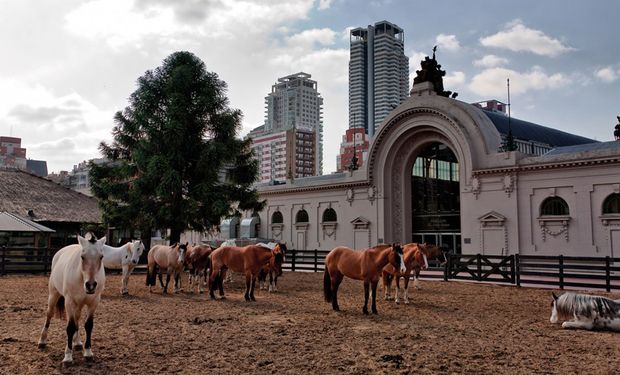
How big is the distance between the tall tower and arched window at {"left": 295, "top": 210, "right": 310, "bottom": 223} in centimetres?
14558

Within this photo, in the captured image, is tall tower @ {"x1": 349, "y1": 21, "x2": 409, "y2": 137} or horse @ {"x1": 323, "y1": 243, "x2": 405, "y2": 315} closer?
horse @ {"x1": 323, "y1": 243, "x2": 405, "y2": 315}

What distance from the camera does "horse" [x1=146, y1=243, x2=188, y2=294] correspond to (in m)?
17.7

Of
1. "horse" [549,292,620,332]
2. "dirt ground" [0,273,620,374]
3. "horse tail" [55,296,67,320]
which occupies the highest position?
"horse tail" [55,296,67,320]

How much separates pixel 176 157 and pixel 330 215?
16.3 metres

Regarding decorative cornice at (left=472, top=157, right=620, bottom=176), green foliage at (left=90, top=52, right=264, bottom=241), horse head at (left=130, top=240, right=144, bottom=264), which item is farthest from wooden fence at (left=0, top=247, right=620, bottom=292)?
horse head at (left=130, top=240, right=144, bottom=264)

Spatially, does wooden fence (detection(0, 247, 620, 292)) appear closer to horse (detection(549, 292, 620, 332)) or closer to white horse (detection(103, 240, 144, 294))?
white horse (detection(103, 240, 144, 294))

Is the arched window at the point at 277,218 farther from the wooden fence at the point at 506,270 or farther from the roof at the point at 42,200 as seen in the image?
the roof at the point at 42,200

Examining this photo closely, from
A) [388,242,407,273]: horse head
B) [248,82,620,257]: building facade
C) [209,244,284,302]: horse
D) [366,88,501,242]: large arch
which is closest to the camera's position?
[388,242,407,273]: horse head

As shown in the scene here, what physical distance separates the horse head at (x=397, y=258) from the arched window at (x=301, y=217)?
28.7 metres

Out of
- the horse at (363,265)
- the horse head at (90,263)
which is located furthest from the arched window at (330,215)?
the horse head at (90,263)

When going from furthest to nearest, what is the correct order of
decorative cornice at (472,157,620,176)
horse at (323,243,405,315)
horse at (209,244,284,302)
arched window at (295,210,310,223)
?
arched window at (295,210,310,223) < decorative cornice at (472,157,620,176) < horse at (209,244,284,302) < horse at (323,243,405,315)

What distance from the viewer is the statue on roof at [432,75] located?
34.5 m

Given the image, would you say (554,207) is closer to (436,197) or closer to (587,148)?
(587,148)

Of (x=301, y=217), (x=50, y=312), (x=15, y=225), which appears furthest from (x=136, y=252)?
(x=301, y=217)
